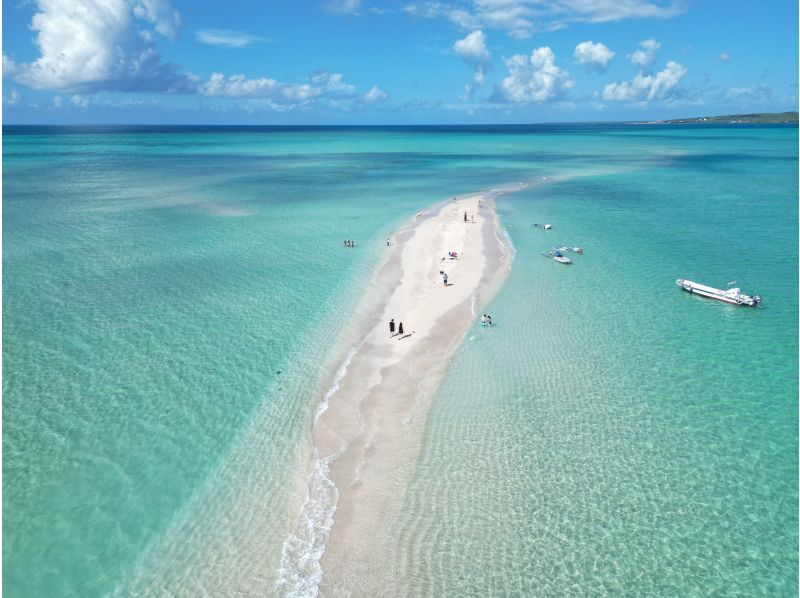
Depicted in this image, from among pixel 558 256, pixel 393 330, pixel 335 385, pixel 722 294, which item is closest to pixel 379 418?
pixel 335 385

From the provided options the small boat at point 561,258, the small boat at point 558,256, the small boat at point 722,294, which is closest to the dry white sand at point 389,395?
the small boat at point 558,256

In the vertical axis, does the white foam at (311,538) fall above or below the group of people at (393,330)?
below

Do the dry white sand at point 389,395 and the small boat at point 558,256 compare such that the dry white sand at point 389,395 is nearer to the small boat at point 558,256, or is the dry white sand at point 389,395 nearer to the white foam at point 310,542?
the white foam at point 310,542

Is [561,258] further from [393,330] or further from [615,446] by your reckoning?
[615,446]

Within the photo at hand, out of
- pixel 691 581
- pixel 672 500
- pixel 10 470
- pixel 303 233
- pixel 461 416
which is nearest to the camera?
pixel 691 581

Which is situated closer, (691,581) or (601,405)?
(691,581)

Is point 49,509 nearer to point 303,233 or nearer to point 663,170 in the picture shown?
point 303,233

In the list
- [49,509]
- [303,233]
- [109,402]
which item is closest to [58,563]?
[49,509]
